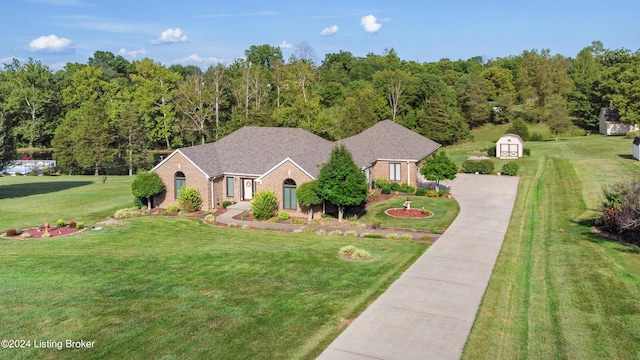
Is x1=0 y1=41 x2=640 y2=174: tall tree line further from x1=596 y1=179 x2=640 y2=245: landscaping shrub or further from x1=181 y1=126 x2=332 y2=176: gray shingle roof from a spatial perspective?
x1=596 y1=179 x2=640 y2=245: landscaping shrub

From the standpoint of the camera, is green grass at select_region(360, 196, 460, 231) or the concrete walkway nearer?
the concrete walkway

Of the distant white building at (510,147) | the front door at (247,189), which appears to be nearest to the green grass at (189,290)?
the front door at (247,189)

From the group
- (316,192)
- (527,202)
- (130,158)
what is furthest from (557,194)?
(130,158)

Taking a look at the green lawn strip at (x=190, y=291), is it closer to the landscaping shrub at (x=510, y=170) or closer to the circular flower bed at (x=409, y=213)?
the circular flower bed at (x=409, y=213)

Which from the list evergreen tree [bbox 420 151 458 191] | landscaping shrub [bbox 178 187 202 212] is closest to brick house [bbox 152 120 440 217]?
landscaping shrub [bbox 178 187 202 212]

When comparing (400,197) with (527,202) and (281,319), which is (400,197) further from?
(281,319)

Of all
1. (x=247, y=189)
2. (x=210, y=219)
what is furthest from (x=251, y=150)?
(x=210, y=219)
